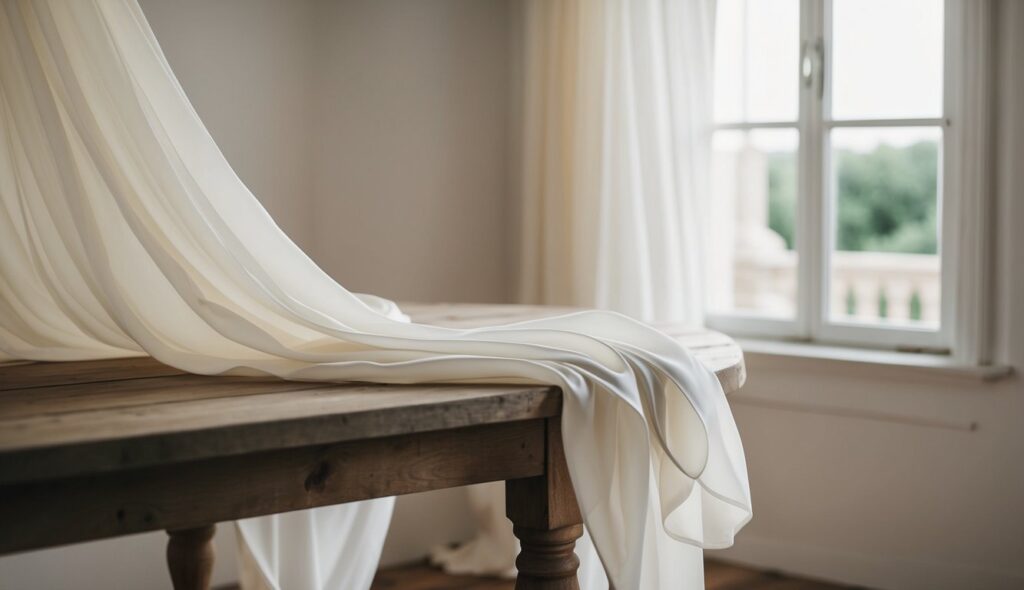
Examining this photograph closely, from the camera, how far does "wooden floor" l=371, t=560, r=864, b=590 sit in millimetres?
3270

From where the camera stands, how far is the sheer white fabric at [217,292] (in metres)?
1.60

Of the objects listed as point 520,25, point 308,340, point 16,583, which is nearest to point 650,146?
point 520,25

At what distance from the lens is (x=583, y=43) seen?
343 cm

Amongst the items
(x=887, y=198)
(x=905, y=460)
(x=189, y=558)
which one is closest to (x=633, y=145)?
(x=887, y=198)

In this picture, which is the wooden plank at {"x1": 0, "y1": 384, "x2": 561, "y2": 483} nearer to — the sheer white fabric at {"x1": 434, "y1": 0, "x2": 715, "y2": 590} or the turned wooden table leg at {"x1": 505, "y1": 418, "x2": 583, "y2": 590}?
the turned wooden table leg at {"x1": 505, "y1": 418, "x2": 583, "y2": 590}

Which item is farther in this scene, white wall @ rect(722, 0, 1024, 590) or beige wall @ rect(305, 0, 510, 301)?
beige wall @ rect(305, 0, 510, 301)

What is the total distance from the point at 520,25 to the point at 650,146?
67 centimetres

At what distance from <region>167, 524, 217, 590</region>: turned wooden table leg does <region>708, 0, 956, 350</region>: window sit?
192cm

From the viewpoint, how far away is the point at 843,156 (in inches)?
135

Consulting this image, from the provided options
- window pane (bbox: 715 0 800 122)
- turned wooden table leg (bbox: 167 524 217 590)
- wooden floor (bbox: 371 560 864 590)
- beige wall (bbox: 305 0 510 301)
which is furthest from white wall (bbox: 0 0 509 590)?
turned wooden table leg (bbox: 167 524 217 590)

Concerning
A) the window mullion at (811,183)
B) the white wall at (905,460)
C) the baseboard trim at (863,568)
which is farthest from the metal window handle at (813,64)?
the baseboard trim at (863,568)

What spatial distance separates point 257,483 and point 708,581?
221 centimetres

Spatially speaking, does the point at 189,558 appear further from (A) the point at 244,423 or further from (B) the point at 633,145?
(B) the point at 633,145

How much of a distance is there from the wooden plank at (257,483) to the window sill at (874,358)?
6.08 ft
